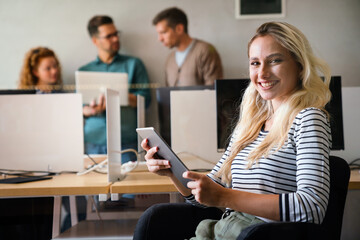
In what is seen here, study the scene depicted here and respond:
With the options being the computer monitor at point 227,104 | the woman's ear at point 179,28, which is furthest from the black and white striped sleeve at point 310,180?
the woman's ear at point 179,28

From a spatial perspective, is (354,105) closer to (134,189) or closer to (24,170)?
(134,189)

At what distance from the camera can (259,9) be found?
13.3 feet

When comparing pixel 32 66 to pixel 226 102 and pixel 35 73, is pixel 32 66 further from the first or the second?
pixel 226 102

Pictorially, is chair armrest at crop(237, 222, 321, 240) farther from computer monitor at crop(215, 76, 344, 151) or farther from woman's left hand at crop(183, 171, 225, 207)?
computer monitor at crop(215, 76, 344, 151)

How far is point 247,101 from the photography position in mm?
1438

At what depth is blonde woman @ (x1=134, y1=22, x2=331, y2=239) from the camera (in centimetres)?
103

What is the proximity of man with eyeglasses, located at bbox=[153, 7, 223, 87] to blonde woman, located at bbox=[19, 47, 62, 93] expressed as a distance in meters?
1.13

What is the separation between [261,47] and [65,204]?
105cm

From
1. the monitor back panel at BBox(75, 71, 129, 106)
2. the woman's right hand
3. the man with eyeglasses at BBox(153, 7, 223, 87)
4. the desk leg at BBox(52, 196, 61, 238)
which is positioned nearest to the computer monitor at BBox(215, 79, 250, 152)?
the woman's right hand

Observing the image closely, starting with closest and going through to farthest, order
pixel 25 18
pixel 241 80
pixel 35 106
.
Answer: pixel 241 80 < pixel 35 106 < pixel 25 18

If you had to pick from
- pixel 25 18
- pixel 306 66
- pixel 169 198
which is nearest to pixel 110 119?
pixel 169 198

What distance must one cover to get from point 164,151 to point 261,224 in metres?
0.39

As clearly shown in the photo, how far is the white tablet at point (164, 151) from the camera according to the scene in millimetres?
1198

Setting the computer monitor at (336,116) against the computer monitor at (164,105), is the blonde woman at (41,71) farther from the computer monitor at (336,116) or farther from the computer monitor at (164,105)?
the computer monitor at (336,116)
